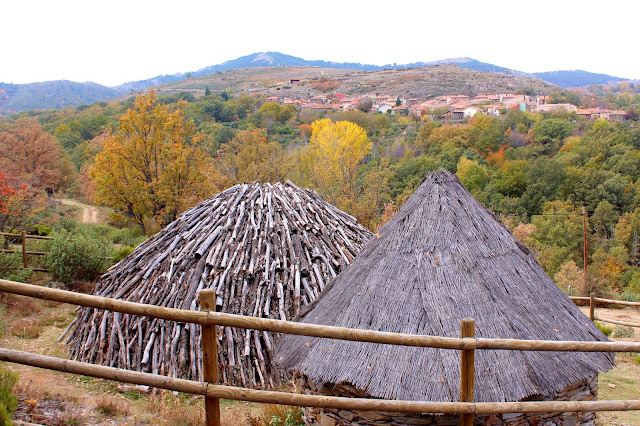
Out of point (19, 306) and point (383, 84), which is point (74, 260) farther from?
point (383, 84)

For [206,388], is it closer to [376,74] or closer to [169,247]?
[169,247]

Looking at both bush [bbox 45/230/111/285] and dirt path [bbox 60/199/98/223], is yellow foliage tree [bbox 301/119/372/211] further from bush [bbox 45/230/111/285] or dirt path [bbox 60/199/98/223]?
dirt path [bbox 60/199/98/223]

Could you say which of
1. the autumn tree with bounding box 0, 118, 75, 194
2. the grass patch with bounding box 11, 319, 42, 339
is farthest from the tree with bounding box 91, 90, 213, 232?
the autumn tree with bounding box 0, 118, 75, 194

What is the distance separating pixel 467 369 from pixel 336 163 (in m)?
27.2

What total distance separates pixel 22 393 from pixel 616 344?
5165 millimetres

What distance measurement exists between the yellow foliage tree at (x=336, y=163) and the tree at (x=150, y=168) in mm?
7795

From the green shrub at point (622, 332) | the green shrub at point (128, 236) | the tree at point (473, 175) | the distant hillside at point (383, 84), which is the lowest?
the tree at point (473, 175)

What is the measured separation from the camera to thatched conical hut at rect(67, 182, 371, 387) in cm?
750

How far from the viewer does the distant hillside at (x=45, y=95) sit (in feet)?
339

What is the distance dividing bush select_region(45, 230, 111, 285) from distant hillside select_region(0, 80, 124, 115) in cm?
9338

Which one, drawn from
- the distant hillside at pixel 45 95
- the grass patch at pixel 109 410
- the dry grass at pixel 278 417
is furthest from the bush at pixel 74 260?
the distant hillside at pixel 45 95

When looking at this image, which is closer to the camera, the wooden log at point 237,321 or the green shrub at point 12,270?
the wooden log at point 237,321

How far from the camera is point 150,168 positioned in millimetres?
19656

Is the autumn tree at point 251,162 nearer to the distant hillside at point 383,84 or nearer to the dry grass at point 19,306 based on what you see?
the dry grass at point 19,306
